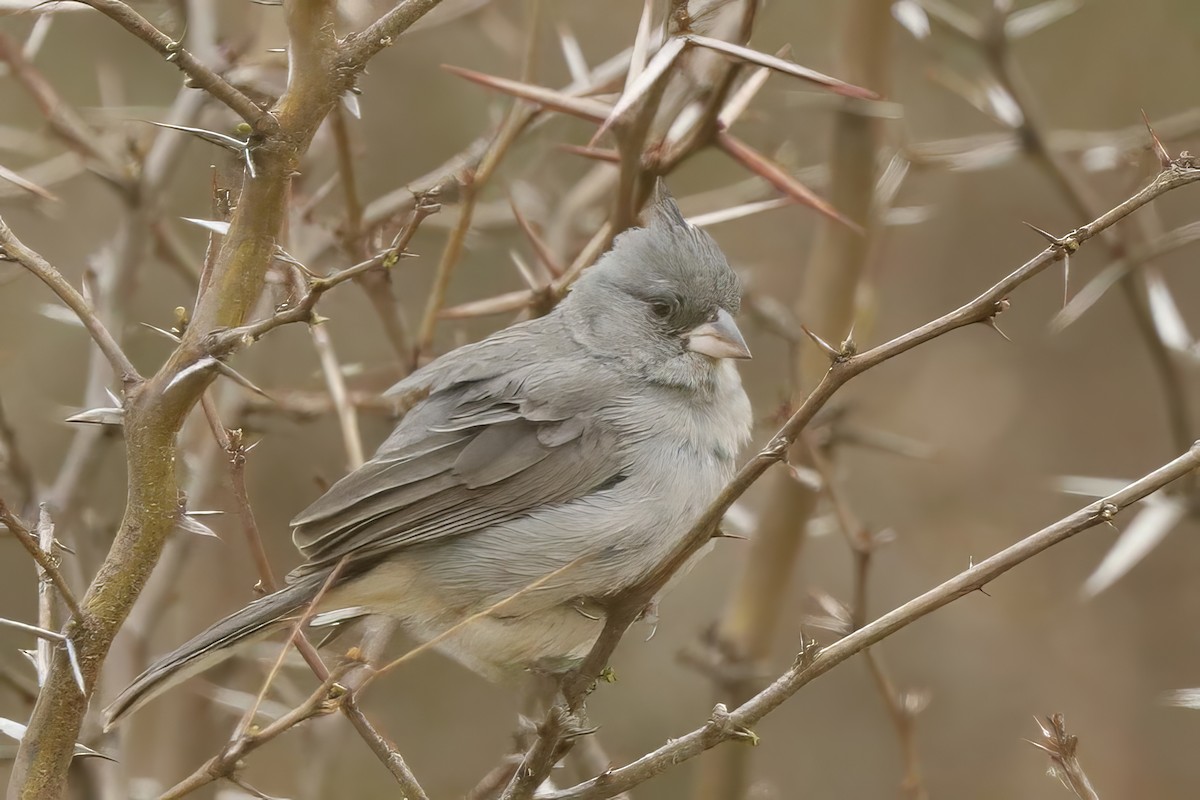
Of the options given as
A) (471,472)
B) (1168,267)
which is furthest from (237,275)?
(1168,267)

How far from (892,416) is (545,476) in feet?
13.5

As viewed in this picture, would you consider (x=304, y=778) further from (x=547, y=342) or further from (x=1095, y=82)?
(x=1095, y=82)

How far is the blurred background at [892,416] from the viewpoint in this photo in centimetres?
664

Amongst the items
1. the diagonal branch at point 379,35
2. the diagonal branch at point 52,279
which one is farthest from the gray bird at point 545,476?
the diagonal branch at point 379,35

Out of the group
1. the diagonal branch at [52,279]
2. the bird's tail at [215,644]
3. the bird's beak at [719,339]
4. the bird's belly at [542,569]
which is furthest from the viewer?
the bird's beak at [719,339]

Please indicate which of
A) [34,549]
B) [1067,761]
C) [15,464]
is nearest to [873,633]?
[1067,761]

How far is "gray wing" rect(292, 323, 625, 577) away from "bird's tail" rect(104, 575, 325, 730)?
0.22 m

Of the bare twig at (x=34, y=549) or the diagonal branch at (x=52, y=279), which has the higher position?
the diagonal branch at (x=52, y=279)

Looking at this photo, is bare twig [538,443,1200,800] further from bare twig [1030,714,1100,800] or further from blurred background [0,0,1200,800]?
blurred background [0,0,1200,800]

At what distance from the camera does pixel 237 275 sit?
2361mm

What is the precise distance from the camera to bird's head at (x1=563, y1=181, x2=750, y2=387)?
3936mm

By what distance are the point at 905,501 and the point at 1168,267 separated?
6.32ft

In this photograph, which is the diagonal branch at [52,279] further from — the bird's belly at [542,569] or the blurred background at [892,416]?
the blurred background at [892,416]

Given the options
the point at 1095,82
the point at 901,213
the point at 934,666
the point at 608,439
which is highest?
the point at 1095,82
